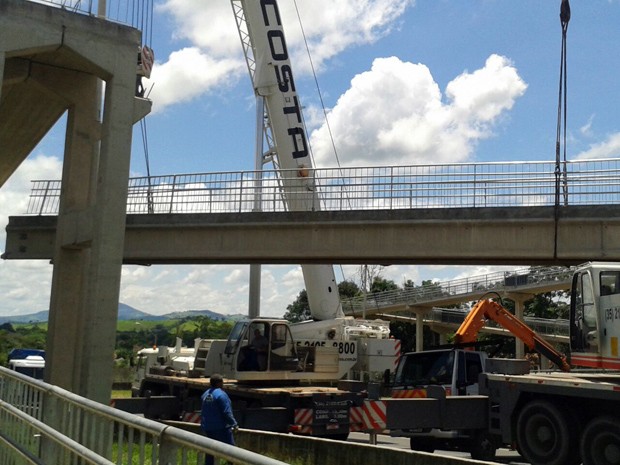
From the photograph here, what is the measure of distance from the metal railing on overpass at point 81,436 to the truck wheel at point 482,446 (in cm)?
Result: 878

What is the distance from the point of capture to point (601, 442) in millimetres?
11109

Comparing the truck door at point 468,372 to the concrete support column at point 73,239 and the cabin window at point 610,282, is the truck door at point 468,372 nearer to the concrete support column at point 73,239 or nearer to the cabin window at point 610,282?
the cabin window at point 610,282

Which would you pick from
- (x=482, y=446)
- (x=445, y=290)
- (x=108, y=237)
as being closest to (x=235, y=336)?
(x=108, y=237)

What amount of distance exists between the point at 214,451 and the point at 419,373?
555 inches

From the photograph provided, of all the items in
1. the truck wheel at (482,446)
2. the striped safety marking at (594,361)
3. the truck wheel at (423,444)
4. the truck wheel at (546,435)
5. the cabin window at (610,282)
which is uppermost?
the cabin window at (610,282)

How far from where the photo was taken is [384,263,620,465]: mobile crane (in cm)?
1129

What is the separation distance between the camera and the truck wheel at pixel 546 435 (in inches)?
461

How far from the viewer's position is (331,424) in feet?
54.3

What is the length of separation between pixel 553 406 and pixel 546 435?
52 cm

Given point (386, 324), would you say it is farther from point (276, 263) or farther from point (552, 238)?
point (552, 238)

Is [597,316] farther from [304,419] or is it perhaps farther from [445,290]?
[445,290]

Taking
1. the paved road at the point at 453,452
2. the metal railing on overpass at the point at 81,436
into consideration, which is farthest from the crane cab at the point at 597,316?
the metal railing on overpass at the point at 81,436

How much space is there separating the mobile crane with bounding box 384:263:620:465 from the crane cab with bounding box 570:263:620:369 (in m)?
0.02

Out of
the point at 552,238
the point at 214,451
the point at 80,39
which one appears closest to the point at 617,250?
the point at 552,238
